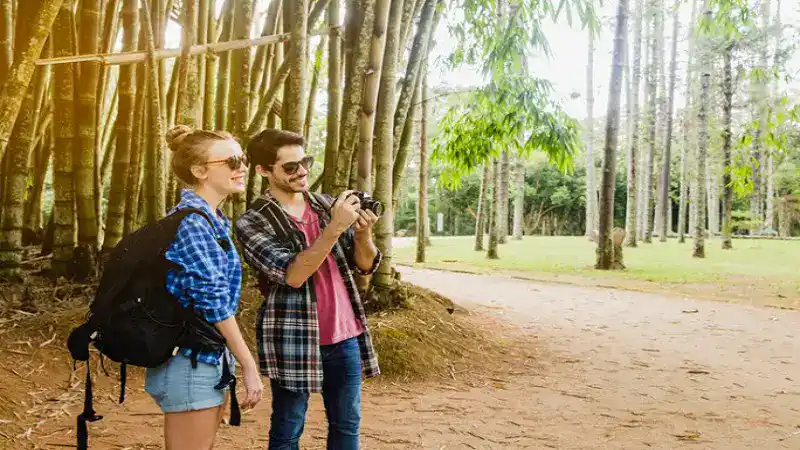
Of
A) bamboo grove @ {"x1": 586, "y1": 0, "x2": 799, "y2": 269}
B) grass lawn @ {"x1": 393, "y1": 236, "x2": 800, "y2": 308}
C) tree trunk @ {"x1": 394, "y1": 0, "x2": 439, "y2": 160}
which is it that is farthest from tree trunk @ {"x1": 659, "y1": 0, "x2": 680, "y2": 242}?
tree trunk @ {"x1": 394, "y1": 0, "x2": 439, "y2": 160}

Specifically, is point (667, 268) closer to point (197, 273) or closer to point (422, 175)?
point (422, 175)

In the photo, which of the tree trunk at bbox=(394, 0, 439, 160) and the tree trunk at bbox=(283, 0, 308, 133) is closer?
the tree trunk at bbox=(283, 0, 308, 133)

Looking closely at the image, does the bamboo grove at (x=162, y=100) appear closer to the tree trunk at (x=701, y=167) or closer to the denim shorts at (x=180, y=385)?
the denim shorts at (x=180, y=385)

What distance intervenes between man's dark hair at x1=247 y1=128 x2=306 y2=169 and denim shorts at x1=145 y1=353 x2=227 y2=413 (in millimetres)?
699

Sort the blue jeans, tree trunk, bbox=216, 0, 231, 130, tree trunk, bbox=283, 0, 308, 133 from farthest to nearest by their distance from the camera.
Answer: tree trunk, bbox=216, 0, 231, 130 < tree trunk, bbox=283, 0, 308, 133 < the blue jeans

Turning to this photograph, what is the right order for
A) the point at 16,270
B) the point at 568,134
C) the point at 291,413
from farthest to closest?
the point at 568,134 → the point at 16,270 → the point at 291,413

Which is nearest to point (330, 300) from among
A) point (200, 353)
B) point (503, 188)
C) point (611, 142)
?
point (200, 353)

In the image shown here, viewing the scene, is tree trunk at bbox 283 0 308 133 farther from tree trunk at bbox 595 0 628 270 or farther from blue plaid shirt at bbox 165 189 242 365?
tree trunk at bbox 595 0 628 270

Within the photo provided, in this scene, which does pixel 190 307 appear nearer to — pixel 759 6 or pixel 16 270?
pixel 16 270

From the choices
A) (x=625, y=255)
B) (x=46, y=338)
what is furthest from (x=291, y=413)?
(x=625, y=255)

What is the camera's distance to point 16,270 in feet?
15.4

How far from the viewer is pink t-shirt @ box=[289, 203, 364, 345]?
197cm

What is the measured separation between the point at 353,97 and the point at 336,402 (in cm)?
299

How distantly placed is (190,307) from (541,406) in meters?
2.79
